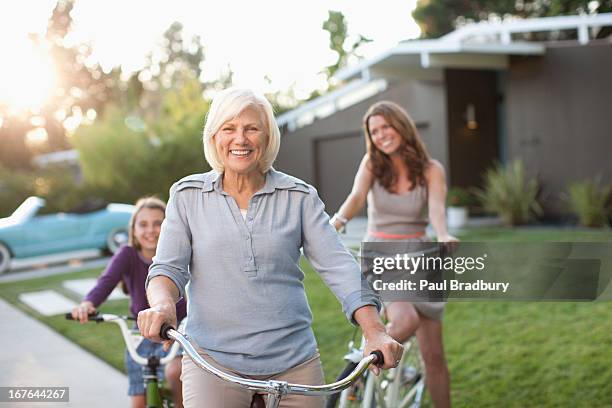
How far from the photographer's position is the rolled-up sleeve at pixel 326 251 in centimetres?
210

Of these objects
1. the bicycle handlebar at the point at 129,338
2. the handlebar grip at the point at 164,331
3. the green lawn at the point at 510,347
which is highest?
the handlebar grip at the point at 164,331

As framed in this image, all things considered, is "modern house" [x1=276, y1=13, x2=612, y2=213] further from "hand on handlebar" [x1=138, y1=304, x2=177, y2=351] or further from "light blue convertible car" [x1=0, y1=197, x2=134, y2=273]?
"hand on handlebar" [x1=138, y1=304, x2=177, y2=351]

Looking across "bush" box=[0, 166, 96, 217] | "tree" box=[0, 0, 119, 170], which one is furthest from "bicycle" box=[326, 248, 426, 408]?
"tree" box=[0, 0, 119, 170]

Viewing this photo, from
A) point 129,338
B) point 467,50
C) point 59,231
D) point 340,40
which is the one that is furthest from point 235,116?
point 340,40

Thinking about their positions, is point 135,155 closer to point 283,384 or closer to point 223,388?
point 223,388

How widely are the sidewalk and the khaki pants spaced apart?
2835 millimetres

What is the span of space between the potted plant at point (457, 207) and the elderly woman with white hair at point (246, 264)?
1175cm

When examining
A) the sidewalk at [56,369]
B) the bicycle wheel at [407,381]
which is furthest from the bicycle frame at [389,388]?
the sidewalk at [56,369]

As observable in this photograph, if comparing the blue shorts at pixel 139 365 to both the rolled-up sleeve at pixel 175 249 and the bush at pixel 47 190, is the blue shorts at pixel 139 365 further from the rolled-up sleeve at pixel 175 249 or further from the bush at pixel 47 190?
the bush at pixel 47 190

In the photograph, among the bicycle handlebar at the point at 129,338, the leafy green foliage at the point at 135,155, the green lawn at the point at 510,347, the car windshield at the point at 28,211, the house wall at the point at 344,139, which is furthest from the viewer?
the leafy green foliage at the point at 135,155

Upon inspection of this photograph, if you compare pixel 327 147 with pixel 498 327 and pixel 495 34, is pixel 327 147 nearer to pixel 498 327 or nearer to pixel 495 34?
pixel 495 34

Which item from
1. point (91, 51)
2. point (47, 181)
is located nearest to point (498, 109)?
point (47, 181)

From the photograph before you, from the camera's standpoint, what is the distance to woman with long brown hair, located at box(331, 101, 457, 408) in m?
3.61

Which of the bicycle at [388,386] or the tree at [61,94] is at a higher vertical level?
the tree at [61,94]
